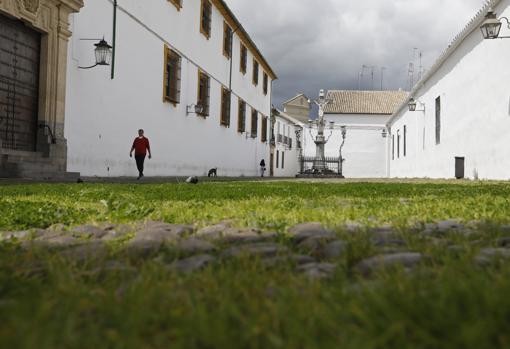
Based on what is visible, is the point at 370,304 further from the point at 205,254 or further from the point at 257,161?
the point at 257,161

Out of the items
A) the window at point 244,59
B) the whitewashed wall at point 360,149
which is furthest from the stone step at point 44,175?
the whitewashed wall at point 360,149

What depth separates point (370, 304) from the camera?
1.25m

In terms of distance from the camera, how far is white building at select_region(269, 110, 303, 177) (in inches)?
1542

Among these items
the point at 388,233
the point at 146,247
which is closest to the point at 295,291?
the point at 146,247

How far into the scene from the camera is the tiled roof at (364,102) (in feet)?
172

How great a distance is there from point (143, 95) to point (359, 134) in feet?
127

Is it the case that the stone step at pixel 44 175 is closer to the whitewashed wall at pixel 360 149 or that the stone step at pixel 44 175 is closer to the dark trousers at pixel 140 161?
the dark trousers at pixel 140 161

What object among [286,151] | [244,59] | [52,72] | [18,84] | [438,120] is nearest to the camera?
[18,84]

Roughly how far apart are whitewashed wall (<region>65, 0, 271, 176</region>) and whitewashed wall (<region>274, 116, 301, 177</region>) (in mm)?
17580

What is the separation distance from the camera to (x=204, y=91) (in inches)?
786

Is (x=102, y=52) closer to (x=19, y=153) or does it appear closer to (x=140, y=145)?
(x=140, y=145)

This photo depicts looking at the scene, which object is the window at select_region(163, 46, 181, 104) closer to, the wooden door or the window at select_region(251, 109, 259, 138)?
the wooden door

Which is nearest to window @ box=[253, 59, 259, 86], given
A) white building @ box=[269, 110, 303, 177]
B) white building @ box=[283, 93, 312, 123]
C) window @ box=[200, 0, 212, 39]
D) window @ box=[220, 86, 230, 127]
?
window @ box=[220, 86, 230, 127]

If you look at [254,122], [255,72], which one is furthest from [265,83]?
[254,122]
